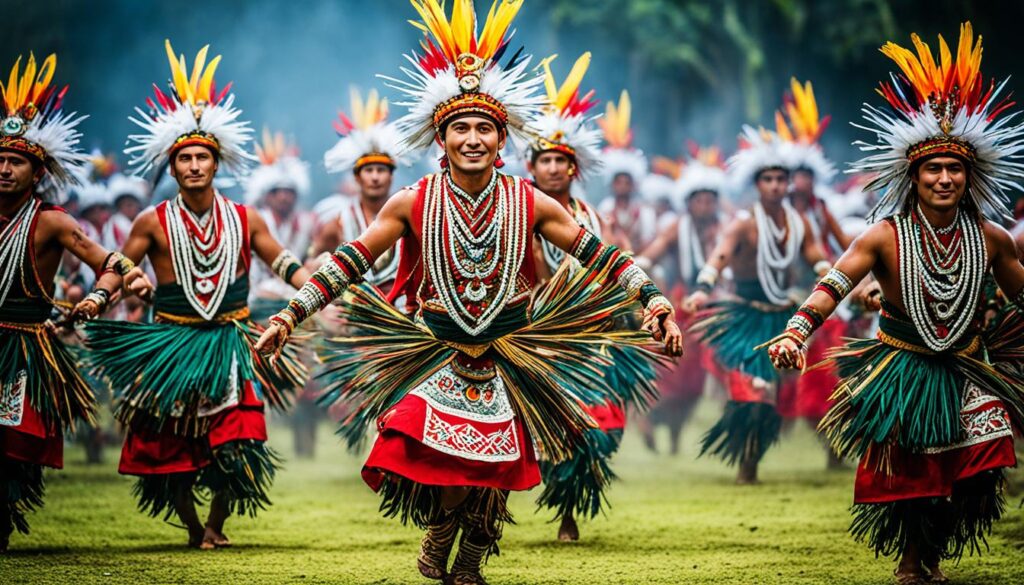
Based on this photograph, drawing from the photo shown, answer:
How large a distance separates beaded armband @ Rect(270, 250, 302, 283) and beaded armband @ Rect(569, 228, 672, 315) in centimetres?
159

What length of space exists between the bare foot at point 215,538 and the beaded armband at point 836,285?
2908 millimetres

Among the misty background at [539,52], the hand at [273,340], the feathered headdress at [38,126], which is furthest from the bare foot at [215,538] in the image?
the misty background at [539,52]

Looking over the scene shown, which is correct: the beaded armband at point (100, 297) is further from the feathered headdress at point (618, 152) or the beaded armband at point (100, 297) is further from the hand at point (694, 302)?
the feathered headdress at point (618, 152)

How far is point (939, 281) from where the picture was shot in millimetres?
4727

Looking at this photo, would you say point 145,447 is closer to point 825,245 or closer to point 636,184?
point 825,245

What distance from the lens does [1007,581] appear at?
4824mm

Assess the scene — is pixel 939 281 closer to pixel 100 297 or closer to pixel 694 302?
pixel 694 302

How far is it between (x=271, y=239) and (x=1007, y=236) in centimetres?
324

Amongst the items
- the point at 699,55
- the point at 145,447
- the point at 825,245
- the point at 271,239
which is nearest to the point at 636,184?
the point at 825,245

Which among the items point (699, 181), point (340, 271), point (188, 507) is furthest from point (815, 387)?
Answer: point (340, 271)

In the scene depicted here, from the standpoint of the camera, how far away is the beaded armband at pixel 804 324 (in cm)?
452

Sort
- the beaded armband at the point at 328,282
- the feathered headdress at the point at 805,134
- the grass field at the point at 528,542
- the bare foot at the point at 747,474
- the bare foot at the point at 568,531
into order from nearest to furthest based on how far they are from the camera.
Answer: the beaded armband at the point at 328,282, the grass field at the point at 528,542, the bare foot at the point at 568,531, the bare foot at the point at 747,474, the feathered headdress at the point at 805,134

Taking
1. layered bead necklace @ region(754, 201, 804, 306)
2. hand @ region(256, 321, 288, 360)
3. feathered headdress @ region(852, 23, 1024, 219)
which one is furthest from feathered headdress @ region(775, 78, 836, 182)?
hand @ region(256, 321, 288, 360)

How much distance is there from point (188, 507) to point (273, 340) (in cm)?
173
